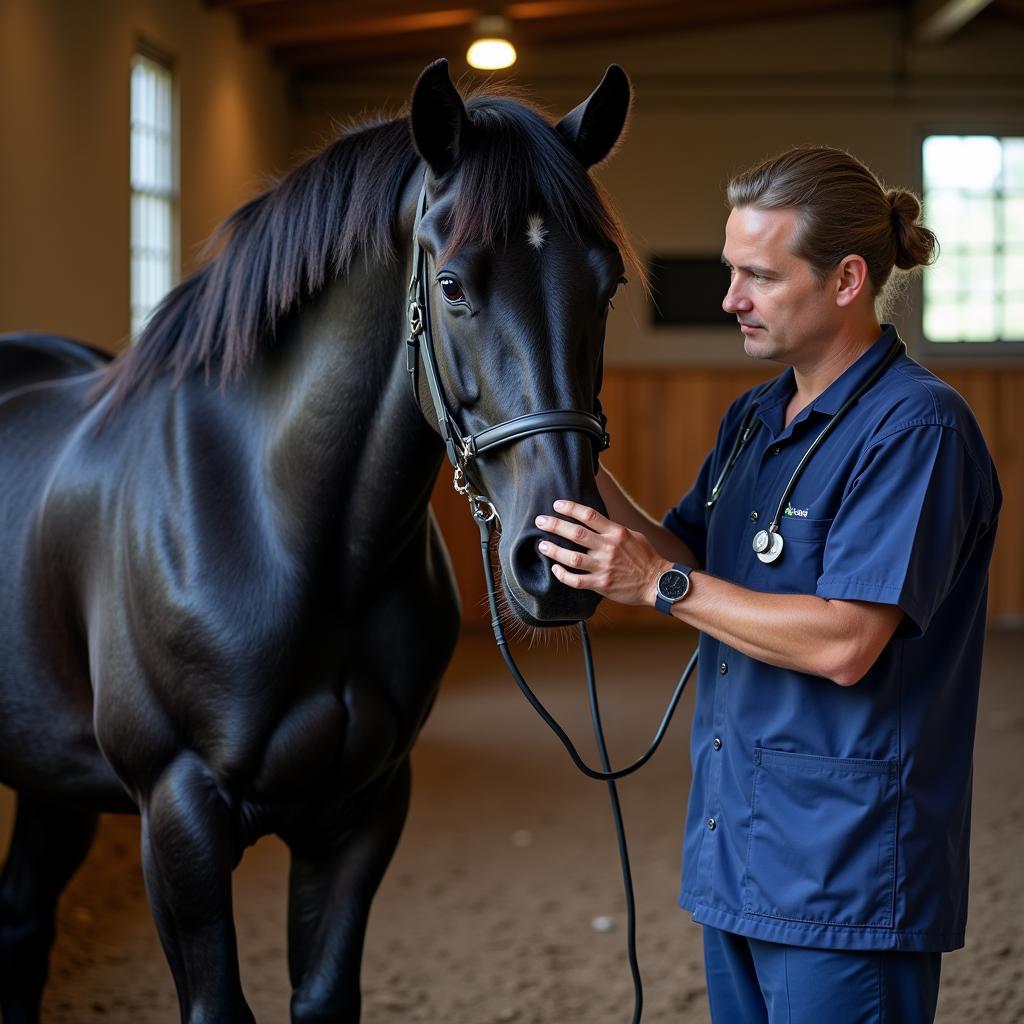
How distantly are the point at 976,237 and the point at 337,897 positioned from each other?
8.39 m

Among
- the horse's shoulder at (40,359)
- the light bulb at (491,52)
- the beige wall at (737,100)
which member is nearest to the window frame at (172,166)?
the light bulb at (491,52)

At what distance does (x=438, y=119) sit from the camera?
1401 mm

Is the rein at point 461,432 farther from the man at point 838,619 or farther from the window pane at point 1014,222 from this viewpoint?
the window pane at point 1014,222

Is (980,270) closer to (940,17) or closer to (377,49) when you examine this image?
(940,17)

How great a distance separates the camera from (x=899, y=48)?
8938mm

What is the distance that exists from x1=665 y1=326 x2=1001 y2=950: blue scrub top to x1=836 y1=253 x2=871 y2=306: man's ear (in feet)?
0.25

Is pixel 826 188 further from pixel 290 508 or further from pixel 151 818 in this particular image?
pixel 151 818

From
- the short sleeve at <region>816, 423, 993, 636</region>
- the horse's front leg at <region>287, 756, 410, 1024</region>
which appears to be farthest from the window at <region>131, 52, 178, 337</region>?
the short sleeve at <region>816, 423, 993, 636</region>

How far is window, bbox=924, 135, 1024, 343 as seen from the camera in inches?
352

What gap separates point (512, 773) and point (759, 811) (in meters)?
3.48

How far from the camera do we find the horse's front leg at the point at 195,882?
5.21ft

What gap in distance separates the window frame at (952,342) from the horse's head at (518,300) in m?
7.87

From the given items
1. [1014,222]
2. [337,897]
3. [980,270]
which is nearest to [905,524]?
[337,897]

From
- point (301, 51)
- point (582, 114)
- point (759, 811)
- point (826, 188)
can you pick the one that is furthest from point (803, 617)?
point (301, 51)
